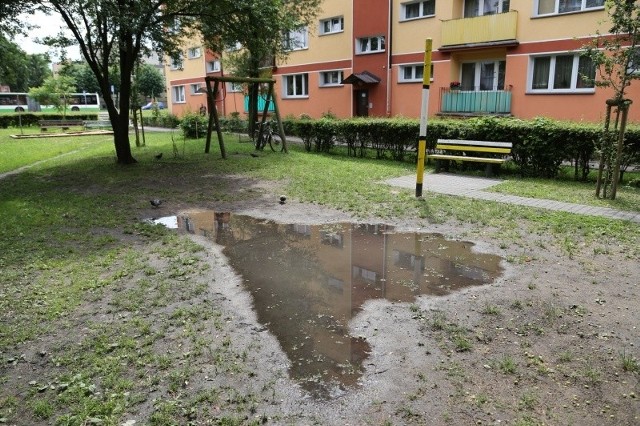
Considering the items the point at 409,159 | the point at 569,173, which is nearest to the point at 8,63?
the point at 409,159

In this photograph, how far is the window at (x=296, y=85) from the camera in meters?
A: 29.7

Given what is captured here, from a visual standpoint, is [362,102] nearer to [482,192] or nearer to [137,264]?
[482,192]

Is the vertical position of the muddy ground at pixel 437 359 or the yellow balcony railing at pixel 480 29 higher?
the yellow balcony railing at pixel 480 29

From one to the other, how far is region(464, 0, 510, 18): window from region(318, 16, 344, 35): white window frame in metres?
7.30

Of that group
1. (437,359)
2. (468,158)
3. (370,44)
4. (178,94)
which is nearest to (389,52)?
(370,44)

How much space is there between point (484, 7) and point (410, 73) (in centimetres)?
441

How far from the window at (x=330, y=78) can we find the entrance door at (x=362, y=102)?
163cm

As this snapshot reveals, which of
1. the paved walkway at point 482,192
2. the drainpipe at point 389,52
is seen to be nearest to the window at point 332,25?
the drainpipe at point 389,52

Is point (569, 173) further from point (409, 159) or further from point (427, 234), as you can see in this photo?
point (427, 234)

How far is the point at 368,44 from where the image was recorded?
25.4m

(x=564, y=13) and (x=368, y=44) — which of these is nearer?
(x=564, y=13)

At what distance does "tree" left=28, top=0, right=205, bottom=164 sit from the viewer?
12367 millimetres

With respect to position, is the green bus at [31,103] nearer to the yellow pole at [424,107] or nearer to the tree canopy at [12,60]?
the tree canopy at [12,60]

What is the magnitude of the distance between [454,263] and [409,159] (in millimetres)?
9387
